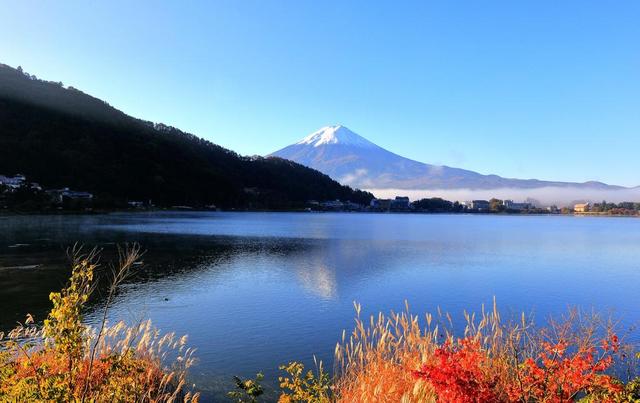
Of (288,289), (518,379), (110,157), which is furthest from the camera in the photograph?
(110,157)

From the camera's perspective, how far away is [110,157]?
373 feet

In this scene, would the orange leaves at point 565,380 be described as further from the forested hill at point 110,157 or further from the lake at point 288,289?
the forested hill at point 110,157

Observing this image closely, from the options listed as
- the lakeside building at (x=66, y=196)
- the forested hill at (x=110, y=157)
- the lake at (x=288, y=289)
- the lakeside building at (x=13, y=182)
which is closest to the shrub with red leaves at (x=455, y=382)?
the lake at (x=288, y=289)

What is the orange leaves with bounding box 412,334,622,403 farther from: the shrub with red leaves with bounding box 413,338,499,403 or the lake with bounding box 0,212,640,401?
the lake with bounding box 0,212,640,401

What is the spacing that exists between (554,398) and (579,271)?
2808 centimetres

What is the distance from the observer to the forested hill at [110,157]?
9706 centimetres

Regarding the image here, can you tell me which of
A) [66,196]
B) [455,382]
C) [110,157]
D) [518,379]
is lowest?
[518,379]

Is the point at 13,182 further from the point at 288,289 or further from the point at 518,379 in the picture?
the point at 518,379

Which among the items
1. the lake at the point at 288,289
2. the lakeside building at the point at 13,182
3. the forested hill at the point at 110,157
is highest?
the forested hill at the point at 110,157

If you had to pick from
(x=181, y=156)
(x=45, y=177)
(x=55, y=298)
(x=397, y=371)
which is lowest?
(x=397, y=371)

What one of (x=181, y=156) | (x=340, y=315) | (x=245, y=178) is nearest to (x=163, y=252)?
(x=340, y=315)

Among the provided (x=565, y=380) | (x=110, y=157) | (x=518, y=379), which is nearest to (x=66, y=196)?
(x=110, y=157)

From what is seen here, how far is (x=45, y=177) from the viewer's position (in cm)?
9462

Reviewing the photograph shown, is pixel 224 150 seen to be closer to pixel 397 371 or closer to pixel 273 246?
pixel 273 246
